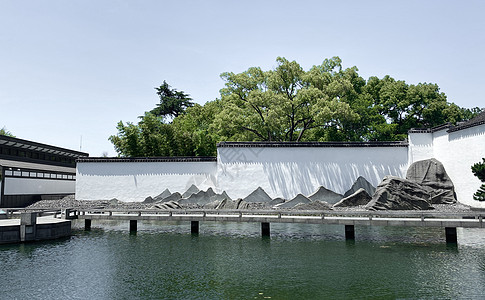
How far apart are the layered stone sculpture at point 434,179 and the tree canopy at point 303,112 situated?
6641 mm

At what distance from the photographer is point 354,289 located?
1077 centimetres

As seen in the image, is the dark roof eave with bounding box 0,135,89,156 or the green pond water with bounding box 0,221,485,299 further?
the dark roof eave with bounding box 0,135,89,156

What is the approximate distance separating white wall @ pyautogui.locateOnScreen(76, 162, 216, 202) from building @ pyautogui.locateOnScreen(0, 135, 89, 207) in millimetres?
4784

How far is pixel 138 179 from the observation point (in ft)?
94.7

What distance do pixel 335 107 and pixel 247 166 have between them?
351 inches

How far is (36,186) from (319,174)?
23.9m

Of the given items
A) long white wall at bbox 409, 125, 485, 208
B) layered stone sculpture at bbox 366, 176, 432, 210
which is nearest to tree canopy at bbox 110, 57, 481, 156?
long white wall at bbox 409, 125, 485, 208

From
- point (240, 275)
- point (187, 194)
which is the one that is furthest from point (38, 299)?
point (187, 194)

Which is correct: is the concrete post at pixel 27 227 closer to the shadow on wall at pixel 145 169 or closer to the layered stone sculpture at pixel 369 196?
the layered stone sculpture at pixel 369 196

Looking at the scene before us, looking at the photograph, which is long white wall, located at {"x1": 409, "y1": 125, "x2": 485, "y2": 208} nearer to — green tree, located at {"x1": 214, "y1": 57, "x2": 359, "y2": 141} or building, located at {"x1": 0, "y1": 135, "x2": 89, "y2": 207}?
green tree, located at {"x1": 214, "y1": 57, "x2": 359, "y2": 141}

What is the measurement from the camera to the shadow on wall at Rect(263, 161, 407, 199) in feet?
89.4

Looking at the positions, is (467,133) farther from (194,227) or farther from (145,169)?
(145,169)

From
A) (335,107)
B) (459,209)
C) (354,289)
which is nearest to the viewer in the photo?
(354,289)

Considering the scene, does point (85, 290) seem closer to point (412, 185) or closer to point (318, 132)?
point (412, 185)
